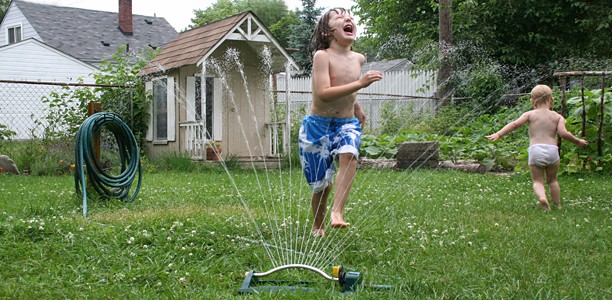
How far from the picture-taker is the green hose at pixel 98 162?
5680mm

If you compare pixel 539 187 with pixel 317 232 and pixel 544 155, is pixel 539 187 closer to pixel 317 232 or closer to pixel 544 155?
pixel 544 155

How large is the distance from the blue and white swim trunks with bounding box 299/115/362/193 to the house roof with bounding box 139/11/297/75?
747cm

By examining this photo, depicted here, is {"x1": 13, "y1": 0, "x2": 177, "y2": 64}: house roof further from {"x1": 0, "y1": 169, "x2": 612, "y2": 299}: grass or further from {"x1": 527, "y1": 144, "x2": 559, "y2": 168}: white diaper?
{"x1": 527, "y1": 144, "x2": 559, "y2": 168}: white diaper

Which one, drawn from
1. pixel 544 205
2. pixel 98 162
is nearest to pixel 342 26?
pixel 544 205

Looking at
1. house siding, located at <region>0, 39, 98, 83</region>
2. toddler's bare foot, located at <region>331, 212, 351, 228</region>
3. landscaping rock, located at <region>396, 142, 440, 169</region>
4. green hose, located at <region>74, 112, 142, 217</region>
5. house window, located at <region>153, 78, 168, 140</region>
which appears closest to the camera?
toddler's bare foot, located at <region>331, 212, 351, 228</region>

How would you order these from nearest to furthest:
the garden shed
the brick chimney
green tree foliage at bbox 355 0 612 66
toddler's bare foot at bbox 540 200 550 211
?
1. toddler's bare foot at bbox 540 200 550 211
2. the garden shed
3. green tree foliage at bbox 355 0 612 66
4. the brick chimney

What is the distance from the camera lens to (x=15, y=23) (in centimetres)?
2853

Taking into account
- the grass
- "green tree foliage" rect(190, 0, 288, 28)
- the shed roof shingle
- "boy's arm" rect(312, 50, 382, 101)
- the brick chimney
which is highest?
"green tree foliage" rect(190, 0, 288, 28)

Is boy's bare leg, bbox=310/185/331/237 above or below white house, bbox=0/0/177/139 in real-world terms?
below

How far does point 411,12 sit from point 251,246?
66.2 ft

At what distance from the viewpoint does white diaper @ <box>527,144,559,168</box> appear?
5789 millimetres

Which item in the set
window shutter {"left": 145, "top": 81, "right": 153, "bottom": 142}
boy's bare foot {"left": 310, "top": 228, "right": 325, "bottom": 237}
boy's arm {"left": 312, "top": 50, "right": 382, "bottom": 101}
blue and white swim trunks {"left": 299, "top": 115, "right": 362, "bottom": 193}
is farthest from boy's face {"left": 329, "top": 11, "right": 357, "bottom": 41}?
window shutter {"left": 145, "top": 81, "right": 153, "bottom": 142}

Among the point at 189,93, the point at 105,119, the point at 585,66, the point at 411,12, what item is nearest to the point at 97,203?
the point at 105,119

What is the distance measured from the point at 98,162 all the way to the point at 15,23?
25801 mm
